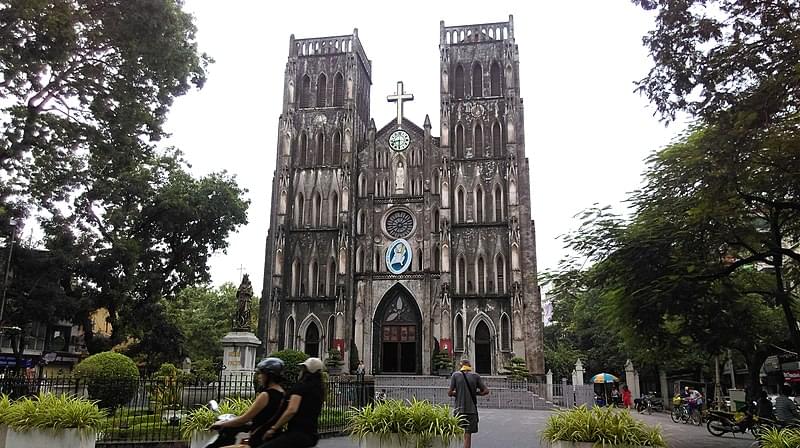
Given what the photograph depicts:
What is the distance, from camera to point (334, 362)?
33438 millimetres

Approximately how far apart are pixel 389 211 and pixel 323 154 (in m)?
5.66

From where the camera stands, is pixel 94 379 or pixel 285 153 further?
pixel 285 153

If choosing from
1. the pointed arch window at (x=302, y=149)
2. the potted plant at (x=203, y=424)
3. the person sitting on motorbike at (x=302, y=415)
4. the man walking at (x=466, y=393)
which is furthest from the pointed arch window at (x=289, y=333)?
the person sitting on motorbike at (x=302, y=415)

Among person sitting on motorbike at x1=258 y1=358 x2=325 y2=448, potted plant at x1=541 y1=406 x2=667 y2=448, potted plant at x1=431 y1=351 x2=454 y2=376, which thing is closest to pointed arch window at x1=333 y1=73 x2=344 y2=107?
potted plant at x1=431 y1=351 x2=454 y2=376

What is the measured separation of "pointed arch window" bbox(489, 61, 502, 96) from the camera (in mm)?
38625

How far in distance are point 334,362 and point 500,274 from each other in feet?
34.2

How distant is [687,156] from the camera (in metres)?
12.6

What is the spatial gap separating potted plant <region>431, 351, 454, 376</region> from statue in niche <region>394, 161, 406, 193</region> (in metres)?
10.4

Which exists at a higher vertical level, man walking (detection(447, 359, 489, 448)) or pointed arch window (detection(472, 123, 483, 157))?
pointed arch window (detection(472, 123, 483, 157))

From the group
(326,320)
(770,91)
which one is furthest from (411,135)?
(770,91)

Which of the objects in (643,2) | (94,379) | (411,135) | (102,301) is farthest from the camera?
(411,135)

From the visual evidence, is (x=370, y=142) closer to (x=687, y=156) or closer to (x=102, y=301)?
(x=102, y=301)

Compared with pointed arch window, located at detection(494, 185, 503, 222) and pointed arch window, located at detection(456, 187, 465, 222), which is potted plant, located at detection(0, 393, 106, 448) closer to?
pointed arch window, located at detection(456, 187, 465, 222)

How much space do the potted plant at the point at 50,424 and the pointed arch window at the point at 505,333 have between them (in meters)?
27.1
